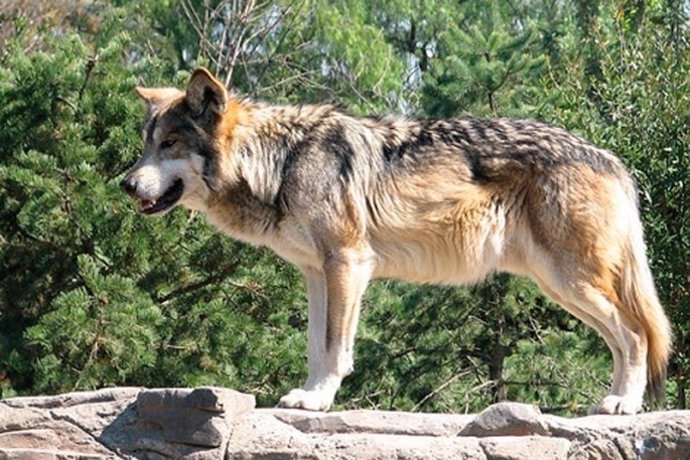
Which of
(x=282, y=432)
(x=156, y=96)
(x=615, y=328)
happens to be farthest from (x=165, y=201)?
(x=615, y=328)

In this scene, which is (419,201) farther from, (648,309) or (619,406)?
(619,406)

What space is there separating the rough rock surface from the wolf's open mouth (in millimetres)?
1157

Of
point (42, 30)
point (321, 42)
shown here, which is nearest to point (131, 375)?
point (42, 30)

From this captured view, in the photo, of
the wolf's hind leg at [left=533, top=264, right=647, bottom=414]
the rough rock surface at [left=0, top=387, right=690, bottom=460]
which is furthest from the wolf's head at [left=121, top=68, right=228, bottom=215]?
the wolf's hind leg at [left=533, top=264, right=647, bottom=414]

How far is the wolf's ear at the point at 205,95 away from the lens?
8.47 metres

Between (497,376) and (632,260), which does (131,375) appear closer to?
(497,376)

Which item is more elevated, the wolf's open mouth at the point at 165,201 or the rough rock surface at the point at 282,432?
the wolf's open mouth at the point at 165,201

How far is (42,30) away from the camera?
1592cm

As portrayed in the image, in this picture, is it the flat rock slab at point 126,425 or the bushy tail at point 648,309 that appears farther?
the bushy tail at point 648,309

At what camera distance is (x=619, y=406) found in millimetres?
8094

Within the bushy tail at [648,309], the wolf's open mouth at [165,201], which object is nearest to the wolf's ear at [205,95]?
the wolf's open mouth at [165,201]

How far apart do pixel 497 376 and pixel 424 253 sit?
6.15 metres

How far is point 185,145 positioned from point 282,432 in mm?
2005

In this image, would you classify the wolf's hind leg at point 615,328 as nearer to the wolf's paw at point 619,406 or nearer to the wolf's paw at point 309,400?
the wolf's paw at point 619,406
